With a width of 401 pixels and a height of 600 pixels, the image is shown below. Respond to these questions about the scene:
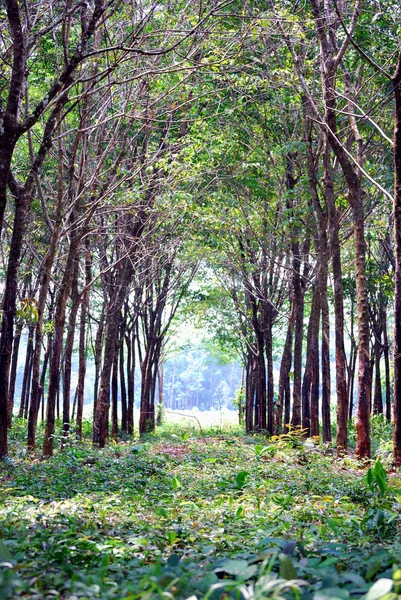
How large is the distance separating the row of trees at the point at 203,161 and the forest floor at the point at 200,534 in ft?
6.43

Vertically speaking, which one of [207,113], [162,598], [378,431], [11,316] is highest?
[207,113]

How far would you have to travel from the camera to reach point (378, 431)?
20.1 metres

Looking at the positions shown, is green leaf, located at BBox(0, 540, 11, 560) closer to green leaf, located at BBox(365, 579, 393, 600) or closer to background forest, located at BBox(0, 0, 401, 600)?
background forest, located at BBox(0, 0, 401, 600)

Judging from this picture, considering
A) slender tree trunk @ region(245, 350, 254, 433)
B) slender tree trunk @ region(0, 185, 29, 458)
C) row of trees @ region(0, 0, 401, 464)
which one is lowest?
slender tree trunk @ region(245, 350, 254, 433)

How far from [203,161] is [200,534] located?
9875 mm

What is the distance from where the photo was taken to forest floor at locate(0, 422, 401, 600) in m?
2.48

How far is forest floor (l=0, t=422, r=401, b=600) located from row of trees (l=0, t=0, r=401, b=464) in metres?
1.96

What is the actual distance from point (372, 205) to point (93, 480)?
1151 centimetres

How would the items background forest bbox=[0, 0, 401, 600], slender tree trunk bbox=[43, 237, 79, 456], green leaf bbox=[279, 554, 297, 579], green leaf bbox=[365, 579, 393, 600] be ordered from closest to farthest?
green leaf bbox=[365, 579, 393, 600] → green leaf bbox=[279, 554, 297, 579] → background forest bbox=[0, 0, 401, 600] → slender tree trunk bbox=[43, 237, 79, 456]

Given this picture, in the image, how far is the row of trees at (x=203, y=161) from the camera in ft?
30.1

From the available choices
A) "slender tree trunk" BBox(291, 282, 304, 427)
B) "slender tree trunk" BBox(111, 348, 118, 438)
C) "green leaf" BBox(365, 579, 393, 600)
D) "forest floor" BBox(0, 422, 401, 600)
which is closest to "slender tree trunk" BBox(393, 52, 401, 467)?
"forest floor" BBox(0, 422, 401, 600)

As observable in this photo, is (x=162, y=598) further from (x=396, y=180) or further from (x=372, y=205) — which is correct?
(x=372, y=205)

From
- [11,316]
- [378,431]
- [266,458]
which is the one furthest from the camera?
[378,431]

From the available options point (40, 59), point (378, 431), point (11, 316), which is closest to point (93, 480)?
point (11, 316)
